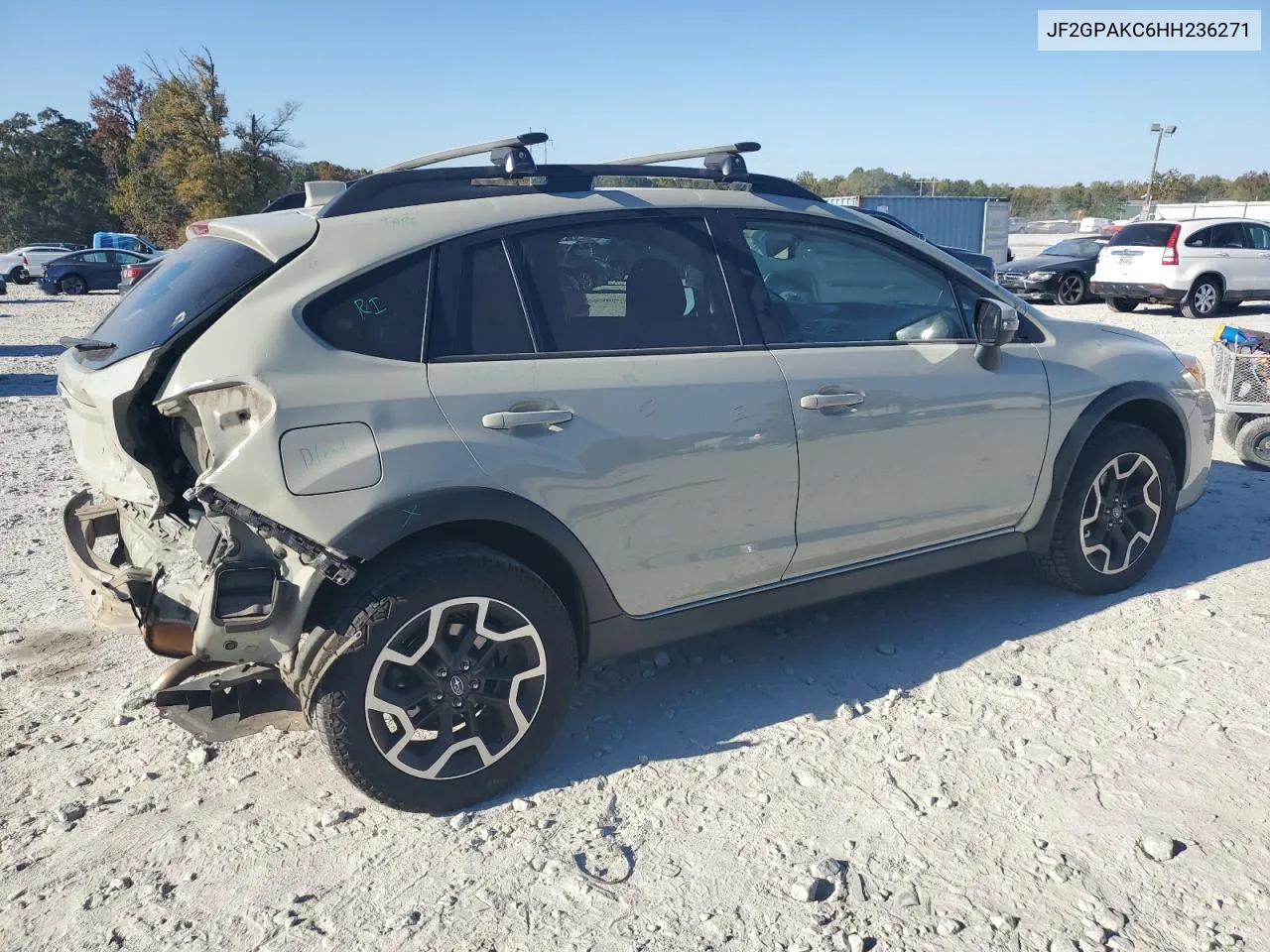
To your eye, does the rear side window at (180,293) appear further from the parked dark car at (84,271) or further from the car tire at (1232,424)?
the parked dark car at (84,271)

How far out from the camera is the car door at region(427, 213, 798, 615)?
306 cm

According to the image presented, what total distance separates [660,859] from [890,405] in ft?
6.06

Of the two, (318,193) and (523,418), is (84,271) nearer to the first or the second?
(318,193)

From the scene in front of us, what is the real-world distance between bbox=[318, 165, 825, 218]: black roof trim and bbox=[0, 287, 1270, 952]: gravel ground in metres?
1.86

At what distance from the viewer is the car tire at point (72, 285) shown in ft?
96.3

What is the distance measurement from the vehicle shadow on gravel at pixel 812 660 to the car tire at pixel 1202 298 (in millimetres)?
13550

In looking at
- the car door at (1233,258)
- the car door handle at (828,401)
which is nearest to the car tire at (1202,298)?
the car door at (1233,258)

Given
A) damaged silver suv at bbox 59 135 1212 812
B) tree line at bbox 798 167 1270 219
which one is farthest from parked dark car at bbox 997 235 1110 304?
tree line at bbox 798 167 1270 219

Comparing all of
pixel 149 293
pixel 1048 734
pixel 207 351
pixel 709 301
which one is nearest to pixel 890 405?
pixel 709 301

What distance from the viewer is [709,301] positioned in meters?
3.53

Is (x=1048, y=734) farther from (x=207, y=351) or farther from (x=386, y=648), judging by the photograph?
(x=207, y=351)

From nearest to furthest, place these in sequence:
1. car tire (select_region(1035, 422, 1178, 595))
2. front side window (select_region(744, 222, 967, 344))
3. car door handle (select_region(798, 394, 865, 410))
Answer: car door handle (select_region(798, 394, 865, 410)), front side window (select_region(744, 222, 967, 344)), car tire (select_region(1035, 422, 1178, 595))

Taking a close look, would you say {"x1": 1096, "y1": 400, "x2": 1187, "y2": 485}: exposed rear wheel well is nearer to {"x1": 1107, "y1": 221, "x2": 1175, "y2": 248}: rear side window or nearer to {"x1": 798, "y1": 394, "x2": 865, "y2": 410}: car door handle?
{"x1": 798, "y1": 394, "x2": 865, "y2": 410}: car door handle

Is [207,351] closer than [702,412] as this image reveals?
Yes
